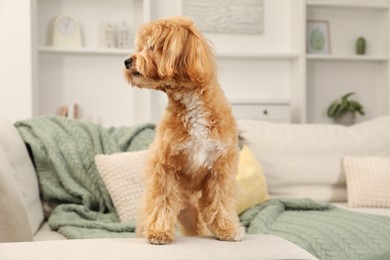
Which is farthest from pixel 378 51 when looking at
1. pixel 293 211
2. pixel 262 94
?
pixel 293 211

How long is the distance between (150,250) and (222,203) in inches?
8.1

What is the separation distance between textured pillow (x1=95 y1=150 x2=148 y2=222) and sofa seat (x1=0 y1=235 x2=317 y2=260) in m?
1.05

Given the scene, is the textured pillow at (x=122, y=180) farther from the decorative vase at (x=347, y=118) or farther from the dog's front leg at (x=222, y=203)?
the decorative vase at (x=347, y=118)

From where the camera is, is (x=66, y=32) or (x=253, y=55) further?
(x=253, y=55)

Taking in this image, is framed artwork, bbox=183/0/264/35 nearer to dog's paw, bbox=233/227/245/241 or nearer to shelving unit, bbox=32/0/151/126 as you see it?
shelving unit, bbox=32/0/151/126

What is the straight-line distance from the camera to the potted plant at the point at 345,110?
14.2 feet

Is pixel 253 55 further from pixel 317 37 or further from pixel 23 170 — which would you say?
pixel 23 170

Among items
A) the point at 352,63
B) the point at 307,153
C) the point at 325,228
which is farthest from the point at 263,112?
the point at 325,228

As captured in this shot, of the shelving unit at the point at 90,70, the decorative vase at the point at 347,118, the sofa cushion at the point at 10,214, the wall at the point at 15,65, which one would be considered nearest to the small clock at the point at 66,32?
the shelving unit at the point at 90,70

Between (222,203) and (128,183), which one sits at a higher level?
(222,203)

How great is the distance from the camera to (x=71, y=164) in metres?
2.30

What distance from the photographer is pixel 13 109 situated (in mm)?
3613

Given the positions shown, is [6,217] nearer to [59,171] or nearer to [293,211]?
[59,171]

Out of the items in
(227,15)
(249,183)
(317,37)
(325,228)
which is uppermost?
(227,15)
